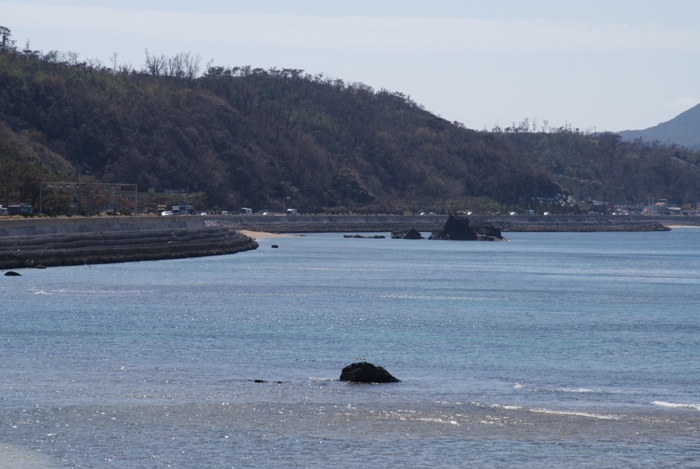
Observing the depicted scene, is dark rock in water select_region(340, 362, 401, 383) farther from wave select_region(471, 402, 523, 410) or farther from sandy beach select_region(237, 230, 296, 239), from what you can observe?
sandy beach select_region(237, 230, 296, 239)

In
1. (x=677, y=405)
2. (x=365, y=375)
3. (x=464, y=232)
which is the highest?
(x=464, y=232)

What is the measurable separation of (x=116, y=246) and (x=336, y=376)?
6518 cm

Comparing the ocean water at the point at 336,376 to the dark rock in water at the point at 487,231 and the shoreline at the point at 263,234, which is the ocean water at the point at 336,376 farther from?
the dark rock in water at the point at 487,231

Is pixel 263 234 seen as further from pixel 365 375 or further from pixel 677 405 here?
pixel 677 405

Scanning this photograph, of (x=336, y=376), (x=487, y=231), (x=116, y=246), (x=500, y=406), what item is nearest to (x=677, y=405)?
(x=500, y=406)

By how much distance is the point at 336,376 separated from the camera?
32688mm

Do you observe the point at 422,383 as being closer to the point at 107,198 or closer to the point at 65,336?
the point at 65,336

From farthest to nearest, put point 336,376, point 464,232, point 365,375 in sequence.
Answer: point 464,232, point 336,376, point 365,375

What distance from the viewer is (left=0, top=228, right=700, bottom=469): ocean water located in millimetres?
23328

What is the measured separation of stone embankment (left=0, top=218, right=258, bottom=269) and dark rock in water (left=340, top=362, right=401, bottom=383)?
162ft

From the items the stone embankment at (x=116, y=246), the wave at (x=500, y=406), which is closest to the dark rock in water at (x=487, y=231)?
the stone embankment at (x=116, y=246)

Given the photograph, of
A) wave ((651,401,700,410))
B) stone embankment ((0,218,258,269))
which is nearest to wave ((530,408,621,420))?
wave ((651,401,700,410))

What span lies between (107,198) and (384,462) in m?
126

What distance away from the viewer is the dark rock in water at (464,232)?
565ft
